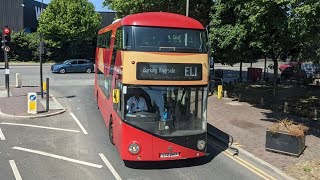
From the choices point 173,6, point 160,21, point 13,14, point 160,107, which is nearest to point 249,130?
point 160,107

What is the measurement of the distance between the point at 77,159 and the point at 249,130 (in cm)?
704

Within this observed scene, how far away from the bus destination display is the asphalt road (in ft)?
8.17

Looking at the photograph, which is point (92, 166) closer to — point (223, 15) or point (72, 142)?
point (72, 142)

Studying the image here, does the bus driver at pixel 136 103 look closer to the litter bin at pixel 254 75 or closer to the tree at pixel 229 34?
the tree at pixel 229 34

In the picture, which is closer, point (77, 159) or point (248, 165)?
point (248, 165)

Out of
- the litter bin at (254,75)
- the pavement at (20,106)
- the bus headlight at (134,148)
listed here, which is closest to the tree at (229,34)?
the pavement at (20,106)

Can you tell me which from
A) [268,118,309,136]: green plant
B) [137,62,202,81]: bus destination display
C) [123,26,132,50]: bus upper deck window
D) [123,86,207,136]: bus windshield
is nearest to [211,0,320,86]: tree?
[268,118,309,136]: green plant

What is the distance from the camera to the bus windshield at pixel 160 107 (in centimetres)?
1011

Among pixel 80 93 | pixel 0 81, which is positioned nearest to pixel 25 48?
pixel 0 81

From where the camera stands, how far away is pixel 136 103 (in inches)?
399

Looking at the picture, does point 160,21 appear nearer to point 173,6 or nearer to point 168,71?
point 168,71

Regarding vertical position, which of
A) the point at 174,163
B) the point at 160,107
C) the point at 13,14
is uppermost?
the point at 13,14

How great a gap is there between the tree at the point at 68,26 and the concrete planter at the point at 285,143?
43.7m

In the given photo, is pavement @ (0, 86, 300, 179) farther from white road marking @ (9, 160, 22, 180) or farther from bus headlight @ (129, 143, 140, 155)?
white road marking @ (9, 160, 22, 180)
